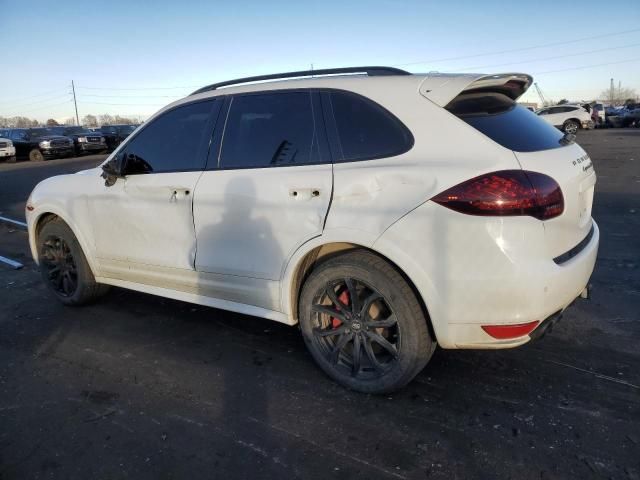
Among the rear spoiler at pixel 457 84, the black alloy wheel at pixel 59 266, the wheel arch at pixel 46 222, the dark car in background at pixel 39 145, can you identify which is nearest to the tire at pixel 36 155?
the dark car in background at pixel 39 145

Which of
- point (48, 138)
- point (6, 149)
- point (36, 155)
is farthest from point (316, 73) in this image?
point (36, 155)

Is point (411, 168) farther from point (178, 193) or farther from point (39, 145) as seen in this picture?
point (39, 145)

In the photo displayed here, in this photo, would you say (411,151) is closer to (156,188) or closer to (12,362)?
(156,188)

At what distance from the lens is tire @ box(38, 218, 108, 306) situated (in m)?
4.39

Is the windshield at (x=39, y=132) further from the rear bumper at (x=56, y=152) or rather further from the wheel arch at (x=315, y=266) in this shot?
the wheel arch at (x=315, y=266)

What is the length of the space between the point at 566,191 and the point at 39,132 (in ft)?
98.5

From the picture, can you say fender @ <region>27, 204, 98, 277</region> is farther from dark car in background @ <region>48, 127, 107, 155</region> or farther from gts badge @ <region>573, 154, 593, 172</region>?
dark car in background @ <region>48, 127, 107, 155</region>

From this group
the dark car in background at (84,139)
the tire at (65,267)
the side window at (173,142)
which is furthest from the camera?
the dark car in background at (84,139)

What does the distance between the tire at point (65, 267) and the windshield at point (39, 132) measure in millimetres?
25781

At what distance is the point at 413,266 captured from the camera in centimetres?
259

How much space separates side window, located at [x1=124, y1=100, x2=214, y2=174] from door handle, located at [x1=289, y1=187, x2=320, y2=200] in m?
0.86

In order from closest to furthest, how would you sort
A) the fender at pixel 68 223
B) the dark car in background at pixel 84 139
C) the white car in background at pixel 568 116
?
1. the fender at pixel 68 223
2. the dark car in background at pixel 84 139
3. the white car in background at pixel 568 116

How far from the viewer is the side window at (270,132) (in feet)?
10.1

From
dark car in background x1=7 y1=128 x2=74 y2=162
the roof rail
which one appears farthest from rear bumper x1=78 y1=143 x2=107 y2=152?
the roof rail
